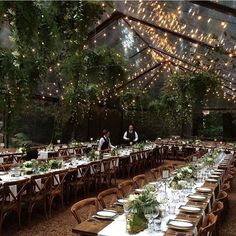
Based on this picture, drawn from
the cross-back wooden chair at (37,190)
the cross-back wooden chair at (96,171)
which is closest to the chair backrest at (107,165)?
the cross-back wooden chair at (96,171)

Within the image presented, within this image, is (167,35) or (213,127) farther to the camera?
(213,127)

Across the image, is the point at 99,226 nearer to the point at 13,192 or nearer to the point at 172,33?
the point at 13,192

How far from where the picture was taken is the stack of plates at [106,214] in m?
3.88

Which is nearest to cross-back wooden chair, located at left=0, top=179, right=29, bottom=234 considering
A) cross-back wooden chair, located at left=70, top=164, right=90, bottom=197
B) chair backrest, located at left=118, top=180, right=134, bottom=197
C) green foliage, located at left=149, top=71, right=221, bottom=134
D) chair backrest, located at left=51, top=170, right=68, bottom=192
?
chair backrest, located at left=51, top=170, right=68, bottom=192

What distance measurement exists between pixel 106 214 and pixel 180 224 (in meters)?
0.79

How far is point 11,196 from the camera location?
233 inches

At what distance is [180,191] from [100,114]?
15176mm

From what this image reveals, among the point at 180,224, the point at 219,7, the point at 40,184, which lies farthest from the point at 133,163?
the point at 180,224

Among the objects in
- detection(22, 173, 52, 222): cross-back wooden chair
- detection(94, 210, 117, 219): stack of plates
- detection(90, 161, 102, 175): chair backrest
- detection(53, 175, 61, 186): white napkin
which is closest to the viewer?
detection(94, 210, 117, 219): stack of plates

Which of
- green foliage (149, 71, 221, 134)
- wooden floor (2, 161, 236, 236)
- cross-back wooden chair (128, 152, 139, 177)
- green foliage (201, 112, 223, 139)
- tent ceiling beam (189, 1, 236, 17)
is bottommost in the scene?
wooden floor (2, 161, 236, 236)

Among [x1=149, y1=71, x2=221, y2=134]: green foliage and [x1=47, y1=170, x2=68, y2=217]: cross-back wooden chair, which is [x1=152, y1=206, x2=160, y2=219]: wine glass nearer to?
[x1=47, y1=170, x2=68, y2=217]: cross-back wooden chair

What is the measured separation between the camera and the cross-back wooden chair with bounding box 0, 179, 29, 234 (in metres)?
5.59

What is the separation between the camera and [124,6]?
11.0m

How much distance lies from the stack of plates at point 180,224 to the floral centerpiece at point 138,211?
0.27 m
